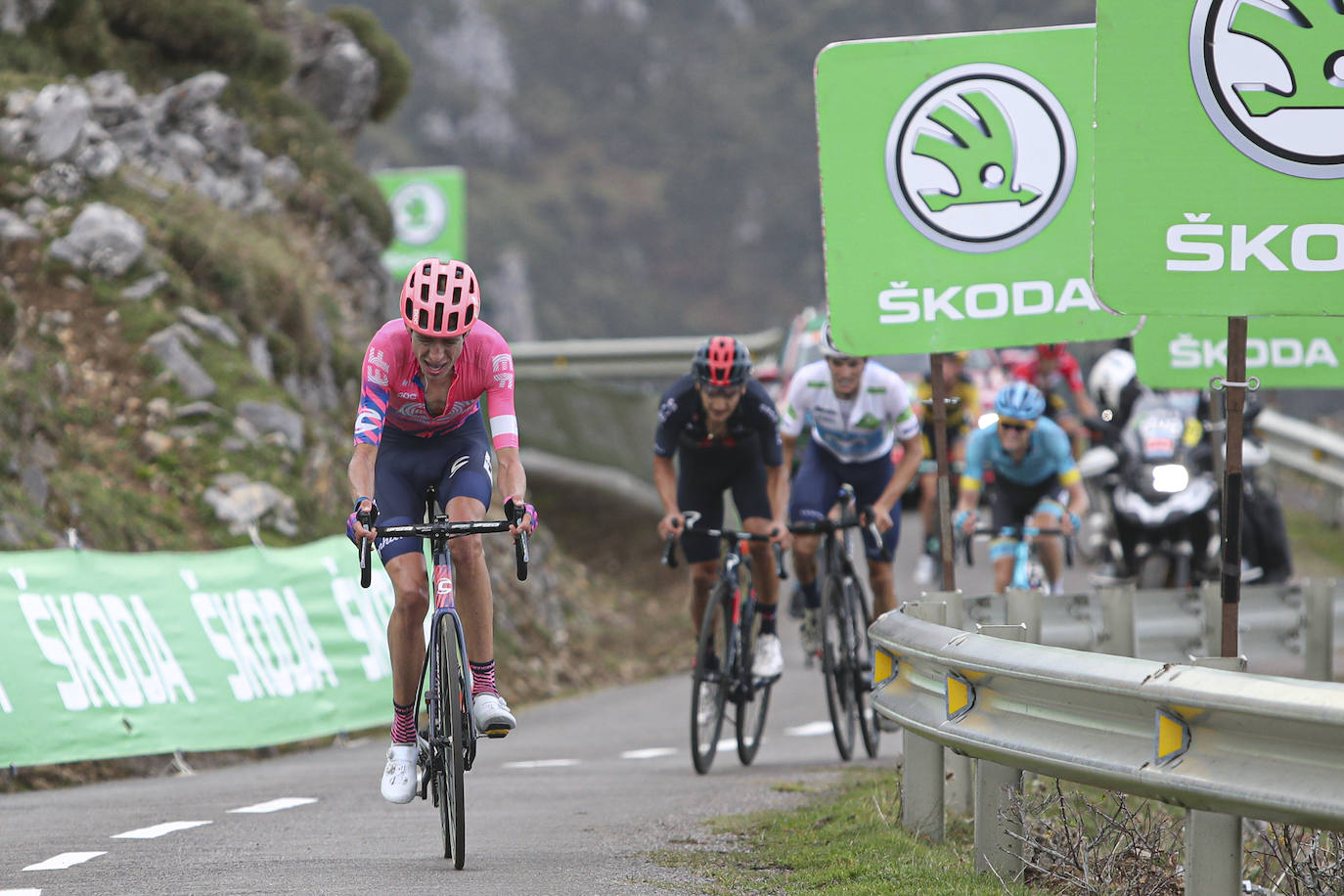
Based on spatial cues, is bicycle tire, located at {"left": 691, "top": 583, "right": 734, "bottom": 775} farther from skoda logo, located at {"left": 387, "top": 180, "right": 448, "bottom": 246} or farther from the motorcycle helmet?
skoda logo, located at {"left": 387, "top": 180, "right": 448, "bottom": 246}

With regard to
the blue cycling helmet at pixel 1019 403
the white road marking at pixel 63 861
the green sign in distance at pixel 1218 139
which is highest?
the green sign in distance at pixel 1218 139

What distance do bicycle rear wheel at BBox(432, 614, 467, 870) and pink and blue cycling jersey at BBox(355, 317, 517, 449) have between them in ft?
2.74

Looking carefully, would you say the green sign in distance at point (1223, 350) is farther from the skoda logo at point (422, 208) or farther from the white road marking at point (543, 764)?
the skoda logo at point (422, 208)

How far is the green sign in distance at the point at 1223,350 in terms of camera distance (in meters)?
10.8

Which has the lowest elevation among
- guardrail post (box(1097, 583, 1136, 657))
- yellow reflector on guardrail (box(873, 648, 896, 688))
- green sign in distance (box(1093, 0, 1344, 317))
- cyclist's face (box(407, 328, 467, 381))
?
guardrail post (box(1097, 583, 1136, 657))

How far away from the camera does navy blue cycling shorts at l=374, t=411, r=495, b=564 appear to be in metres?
7.35

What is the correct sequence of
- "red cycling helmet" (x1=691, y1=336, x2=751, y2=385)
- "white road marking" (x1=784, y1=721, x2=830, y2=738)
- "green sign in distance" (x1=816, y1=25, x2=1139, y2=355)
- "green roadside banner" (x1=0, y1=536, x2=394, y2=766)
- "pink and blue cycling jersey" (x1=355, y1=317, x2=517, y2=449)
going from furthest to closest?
"white road marking" (x1=784, y1=721, x2=830, y2=738) → "green roadside banner" (x1=0, y1=536, x2=394, y2=766) → "red cycling helmet" (x1=691, y1=336, x2=751, y2=385) → "green sign in distance" (x1=816, y1=25, x2=1139, y2=355) → "pink and blue cycling jersey" (x1=355, y1=317, x2=517, y2=449)

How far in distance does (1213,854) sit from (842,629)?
604cm

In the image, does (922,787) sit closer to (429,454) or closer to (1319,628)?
Result: (429,454)

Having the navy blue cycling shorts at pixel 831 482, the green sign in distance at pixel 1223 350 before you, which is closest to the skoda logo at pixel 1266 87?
the green sign in distance at pixel 1223 350

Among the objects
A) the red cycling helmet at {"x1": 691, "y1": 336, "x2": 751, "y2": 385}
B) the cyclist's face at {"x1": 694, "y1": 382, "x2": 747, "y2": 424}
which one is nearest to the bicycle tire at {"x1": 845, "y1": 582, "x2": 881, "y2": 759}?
the cyclist's face at {"x1": 694, "y1": 382, "x2": 747, "y2": 424}

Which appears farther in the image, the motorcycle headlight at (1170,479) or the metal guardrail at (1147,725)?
the motorcycle headlight at (1170,479)

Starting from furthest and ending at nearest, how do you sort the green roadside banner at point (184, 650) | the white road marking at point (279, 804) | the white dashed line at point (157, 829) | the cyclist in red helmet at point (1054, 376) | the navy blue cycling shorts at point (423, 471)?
the cyclist in red helmet at point (1054, 376)
the green roadside banner at point (184, 650)
the white road marking at point (279, 804)
the white dashed line at point (157, 829)
the navy blue cycling shorts at point (423, 471)

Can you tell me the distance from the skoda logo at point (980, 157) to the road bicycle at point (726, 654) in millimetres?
2515
